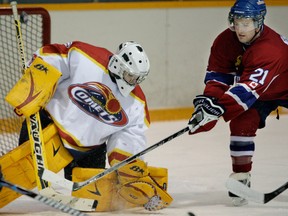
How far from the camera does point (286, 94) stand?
429 centimetres

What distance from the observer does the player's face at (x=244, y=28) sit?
4.12 metres

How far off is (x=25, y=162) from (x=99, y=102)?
0.40 meters

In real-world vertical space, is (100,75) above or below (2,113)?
above

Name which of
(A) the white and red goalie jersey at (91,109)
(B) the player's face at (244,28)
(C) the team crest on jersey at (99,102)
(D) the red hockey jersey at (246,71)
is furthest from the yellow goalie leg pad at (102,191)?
(B) the player's face at (244,28)

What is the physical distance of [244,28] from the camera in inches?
162

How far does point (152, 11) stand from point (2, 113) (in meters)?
1.28

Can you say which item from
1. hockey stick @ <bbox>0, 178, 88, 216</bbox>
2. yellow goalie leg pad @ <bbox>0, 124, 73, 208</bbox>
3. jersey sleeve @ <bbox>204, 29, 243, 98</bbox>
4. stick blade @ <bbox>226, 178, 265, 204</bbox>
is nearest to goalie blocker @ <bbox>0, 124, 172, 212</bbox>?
yellow goalie leg pad @ <bbox>0, 124, 73, 208</bbox>

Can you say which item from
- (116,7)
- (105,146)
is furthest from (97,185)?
(116,7)

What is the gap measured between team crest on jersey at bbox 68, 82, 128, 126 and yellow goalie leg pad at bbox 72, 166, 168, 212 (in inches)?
8.9

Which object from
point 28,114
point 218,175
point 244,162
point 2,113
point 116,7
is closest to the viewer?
point 28,114

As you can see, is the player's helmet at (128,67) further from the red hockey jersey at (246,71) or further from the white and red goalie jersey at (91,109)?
the red hockey jersey at (246,71)

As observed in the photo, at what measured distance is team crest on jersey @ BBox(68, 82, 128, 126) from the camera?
13.6 ft

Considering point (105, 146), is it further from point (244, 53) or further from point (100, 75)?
point (244, 53)

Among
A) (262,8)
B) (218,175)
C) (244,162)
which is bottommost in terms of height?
(218,175)
